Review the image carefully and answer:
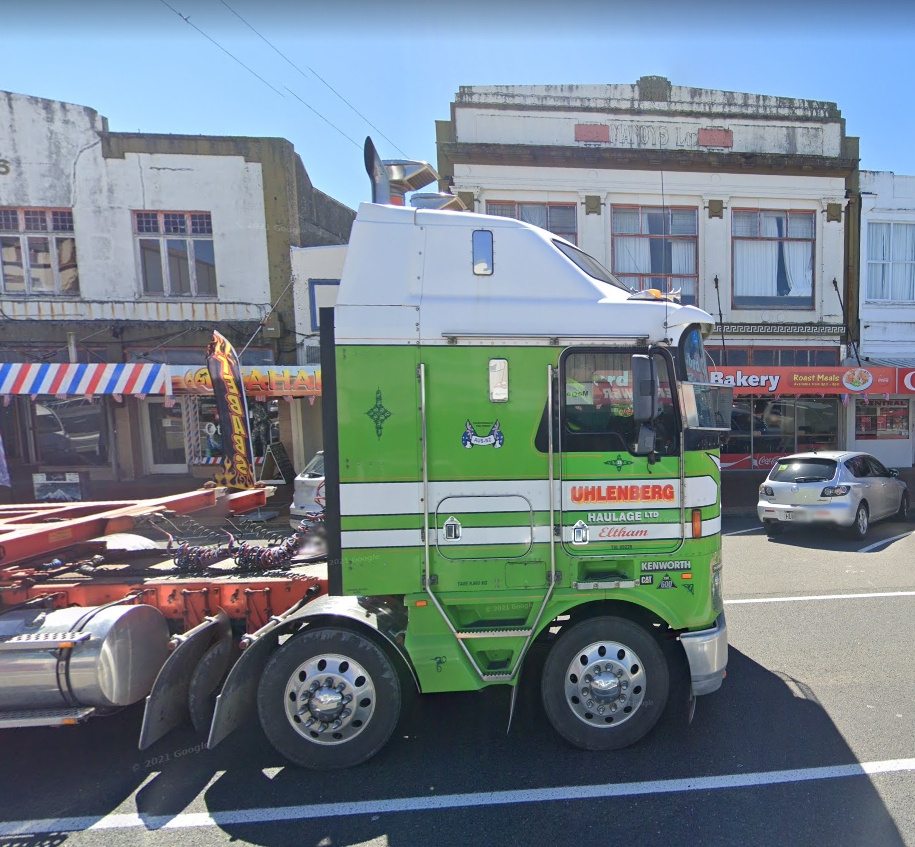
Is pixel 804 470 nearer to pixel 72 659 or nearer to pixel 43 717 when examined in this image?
pixel 72 659

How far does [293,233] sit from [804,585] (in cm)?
1307

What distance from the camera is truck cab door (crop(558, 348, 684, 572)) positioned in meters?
3.21

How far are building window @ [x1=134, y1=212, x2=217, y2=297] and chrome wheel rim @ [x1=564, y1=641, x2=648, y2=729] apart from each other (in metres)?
13.2

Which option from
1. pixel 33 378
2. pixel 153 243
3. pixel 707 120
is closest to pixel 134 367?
pixel 33 378

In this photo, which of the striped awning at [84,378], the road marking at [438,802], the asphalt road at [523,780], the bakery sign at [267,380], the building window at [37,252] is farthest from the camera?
the building window at [37,252]

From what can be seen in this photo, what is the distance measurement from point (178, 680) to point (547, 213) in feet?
46.4

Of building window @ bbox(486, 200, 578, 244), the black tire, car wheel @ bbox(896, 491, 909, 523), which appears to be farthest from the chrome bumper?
building window @ bbox(486, 200, 578, 244)

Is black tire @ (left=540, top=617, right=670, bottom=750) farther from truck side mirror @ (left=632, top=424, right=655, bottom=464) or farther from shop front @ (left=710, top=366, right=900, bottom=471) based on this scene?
shop front @ (left=710, top=366, right=900, bottom=471)

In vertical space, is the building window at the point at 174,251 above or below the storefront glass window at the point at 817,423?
above

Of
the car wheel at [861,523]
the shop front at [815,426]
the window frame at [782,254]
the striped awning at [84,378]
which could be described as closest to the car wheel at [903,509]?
the car wheel at [861,523]

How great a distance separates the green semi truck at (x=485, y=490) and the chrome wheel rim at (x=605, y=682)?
0.01 metres

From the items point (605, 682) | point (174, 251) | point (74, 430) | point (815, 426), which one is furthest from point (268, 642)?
point (815, 426)

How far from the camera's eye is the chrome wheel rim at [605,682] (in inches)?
127

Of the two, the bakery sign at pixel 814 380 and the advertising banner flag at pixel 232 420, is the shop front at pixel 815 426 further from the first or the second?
the advertising banner flag at pixel 232 420
